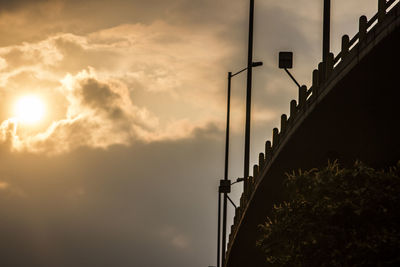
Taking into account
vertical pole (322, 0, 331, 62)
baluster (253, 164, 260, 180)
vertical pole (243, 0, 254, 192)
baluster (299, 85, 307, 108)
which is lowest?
baluster (299, 85, 307, 108)

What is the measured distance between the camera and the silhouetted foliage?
31.2 metres

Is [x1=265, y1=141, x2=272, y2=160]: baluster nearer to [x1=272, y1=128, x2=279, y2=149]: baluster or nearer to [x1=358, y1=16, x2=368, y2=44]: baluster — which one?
[x1=272, y1=128, x2=279, y2=149]: baluster

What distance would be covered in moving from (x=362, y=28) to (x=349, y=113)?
272 inches

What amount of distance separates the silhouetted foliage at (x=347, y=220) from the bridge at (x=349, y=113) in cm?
340

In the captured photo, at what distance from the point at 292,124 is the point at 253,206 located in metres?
15.4

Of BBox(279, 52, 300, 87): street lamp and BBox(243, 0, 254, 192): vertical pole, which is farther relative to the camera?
BBox(243, 0, 254, 192): vertical pole

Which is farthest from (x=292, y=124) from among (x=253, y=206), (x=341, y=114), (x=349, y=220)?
(x=253, y=206)

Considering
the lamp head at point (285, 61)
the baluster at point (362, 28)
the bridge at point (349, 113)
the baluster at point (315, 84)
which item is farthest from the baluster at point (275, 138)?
the baluster at point (362, 28)

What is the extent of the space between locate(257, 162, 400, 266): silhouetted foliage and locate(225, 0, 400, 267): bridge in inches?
→ 134

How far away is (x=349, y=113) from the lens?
126 ft

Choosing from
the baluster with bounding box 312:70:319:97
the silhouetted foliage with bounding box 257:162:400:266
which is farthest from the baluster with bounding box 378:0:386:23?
the baluster with bounding box 312:70:319:97

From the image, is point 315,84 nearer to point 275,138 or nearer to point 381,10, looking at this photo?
point 381,10

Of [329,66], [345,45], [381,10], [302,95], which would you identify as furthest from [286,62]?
[381,10]

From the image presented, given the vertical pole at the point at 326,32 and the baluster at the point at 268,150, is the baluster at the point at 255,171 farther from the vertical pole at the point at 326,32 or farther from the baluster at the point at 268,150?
the vertical pole at the point at 326,32
